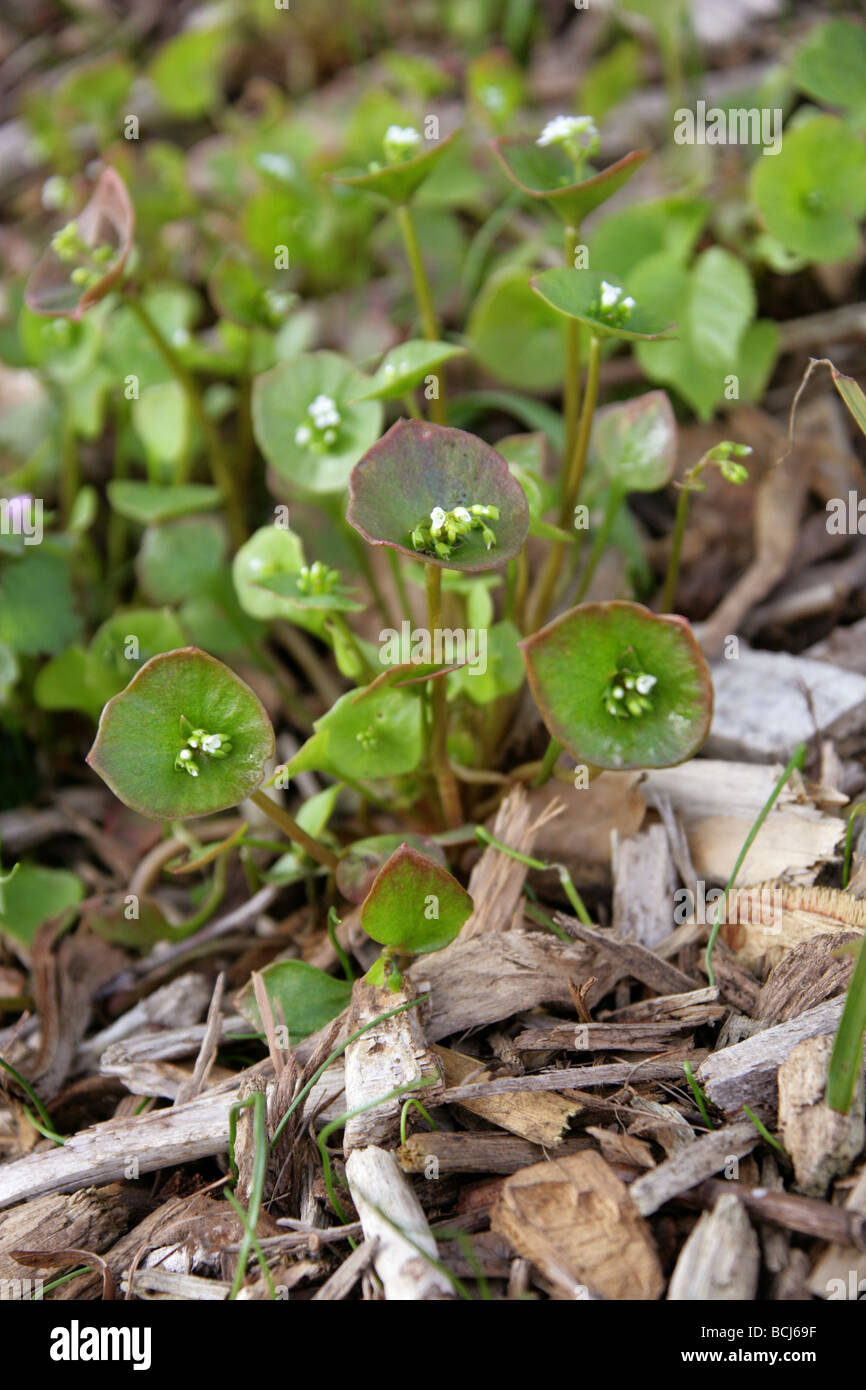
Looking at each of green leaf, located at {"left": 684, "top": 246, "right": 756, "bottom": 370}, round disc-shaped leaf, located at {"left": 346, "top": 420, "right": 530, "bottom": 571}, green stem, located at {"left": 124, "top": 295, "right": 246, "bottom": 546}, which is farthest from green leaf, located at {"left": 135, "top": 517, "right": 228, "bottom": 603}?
green leaf, located at {"left": 684, "top": 246, "right": 756, "bottom": 370}

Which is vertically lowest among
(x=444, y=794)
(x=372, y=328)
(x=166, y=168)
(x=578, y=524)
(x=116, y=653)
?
(x=444, y=794)

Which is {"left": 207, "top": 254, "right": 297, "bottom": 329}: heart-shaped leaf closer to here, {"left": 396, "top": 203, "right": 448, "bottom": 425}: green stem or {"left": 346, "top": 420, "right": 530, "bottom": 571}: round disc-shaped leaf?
{"left": 396, "top": 203, "right": 448, "bottom": 425}: green stem

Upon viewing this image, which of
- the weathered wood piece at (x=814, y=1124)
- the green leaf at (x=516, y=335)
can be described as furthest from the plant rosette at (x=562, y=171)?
the weathered wood piece at (x=814, y=1124)

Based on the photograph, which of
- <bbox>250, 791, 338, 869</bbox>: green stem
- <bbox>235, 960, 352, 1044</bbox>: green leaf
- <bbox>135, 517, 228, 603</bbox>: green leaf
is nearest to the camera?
<bbox>250, 791, 338, 869</bbox>: green stem

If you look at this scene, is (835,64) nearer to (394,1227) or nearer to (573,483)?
(573,483)
